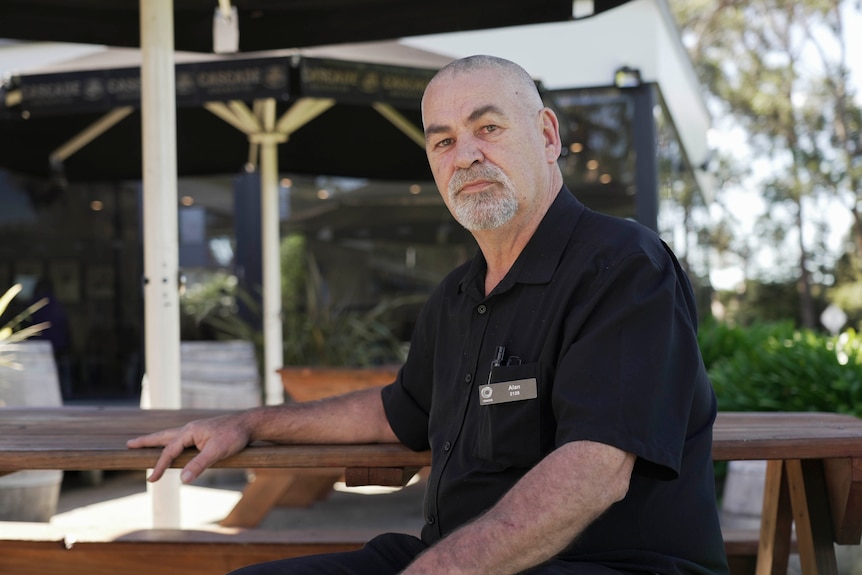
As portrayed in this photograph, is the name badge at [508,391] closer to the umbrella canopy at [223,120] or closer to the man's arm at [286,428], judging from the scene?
the man's arm at [286,428]

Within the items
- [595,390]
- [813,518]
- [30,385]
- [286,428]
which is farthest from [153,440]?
[30,385]

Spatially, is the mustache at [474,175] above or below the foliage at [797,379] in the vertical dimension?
above

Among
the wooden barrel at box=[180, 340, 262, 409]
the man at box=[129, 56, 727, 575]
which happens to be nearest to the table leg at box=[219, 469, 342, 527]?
the man at box=[129, 56, 727, 575]

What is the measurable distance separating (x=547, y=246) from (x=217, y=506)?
14.9 feet

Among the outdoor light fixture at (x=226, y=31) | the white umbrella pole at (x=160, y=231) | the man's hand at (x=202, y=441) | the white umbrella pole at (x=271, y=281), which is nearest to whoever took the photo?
the man's hand at (x=202, y=441)

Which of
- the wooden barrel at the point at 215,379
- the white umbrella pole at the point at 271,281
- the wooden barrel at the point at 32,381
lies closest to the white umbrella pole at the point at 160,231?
the wooden barrel at the point at 32,381

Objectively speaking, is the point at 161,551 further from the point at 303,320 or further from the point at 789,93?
the point at 789,93

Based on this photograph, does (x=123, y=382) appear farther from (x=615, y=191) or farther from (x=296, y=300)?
(x=615, y=191)

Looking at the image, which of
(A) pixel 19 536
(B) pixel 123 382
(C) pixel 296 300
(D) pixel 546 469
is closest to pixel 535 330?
(D) pixel 546 469

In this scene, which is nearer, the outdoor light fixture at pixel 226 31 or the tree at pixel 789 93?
the outdoor light fixture at pixel 226 31

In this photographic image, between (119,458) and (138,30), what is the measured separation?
253cm

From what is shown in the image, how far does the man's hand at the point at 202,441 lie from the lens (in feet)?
6.92

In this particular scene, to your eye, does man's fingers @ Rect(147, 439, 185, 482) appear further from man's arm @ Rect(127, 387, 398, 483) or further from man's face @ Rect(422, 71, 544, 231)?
man's face @ Rect(422, 71, 544, 231)

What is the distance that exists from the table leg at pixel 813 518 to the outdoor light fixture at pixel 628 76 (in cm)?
642
